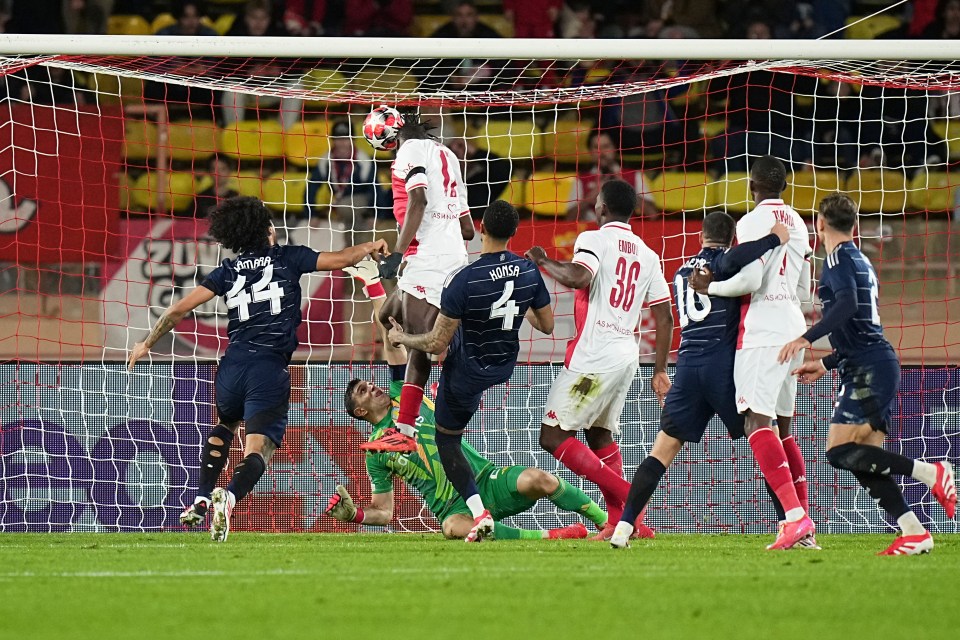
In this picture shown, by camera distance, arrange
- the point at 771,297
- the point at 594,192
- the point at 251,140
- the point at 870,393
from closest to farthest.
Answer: the point at 870,393 → the point at 771,297 → the point at 594,192 → the point at 251,140

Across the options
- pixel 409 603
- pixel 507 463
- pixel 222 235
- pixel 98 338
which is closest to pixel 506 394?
pixel 507 463

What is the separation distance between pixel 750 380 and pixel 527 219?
5.75 m

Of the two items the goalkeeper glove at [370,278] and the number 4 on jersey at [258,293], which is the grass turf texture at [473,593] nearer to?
the number 4 on jersey at [258,293]

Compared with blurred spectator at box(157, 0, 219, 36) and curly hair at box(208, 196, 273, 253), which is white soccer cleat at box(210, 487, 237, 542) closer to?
curly hair at box(208, 196, 273, 253)

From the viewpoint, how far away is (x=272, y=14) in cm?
1534

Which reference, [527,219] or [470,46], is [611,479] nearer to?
[470,46]

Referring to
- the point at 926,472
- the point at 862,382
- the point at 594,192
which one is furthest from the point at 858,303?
the point at 594,192

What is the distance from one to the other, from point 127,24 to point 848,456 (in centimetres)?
1151

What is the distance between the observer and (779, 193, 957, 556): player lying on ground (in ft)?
20.6

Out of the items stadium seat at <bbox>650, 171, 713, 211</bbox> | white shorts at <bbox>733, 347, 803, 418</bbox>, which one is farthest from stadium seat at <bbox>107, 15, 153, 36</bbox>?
white shorts at <bbox>733, 347, 803, 418</bbox>

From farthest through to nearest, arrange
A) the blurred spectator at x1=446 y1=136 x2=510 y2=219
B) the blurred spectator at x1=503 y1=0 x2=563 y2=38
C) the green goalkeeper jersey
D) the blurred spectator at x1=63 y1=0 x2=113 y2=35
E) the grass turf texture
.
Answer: the blurred spectator at x1=503 y1=0 x2=563 y2=38, the blurred spectator at x1=63 y1=0 x2=113 y2=35, the blurred spectator at x1=446 y1=136 x2=510 y2=219, the green goalkeeper jersey, the grass turf texture

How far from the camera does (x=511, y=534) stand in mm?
7953

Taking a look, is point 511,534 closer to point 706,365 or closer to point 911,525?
point 706,365

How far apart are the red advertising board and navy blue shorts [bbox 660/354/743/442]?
6.01 m
